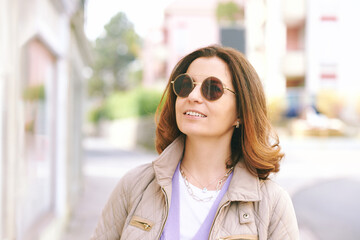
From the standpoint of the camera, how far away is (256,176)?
1.67m

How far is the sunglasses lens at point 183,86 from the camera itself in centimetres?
168

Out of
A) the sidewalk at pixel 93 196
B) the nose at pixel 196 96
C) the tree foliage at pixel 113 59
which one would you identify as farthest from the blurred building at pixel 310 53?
the tree foliage at pixel 113 59

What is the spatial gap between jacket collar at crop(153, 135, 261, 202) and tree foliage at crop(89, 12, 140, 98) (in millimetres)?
49656

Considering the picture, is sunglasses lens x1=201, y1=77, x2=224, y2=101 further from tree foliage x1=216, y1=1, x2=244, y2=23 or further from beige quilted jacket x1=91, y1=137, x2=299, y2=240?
tree foliage x1=216, y1=1, x2=244, y2=23

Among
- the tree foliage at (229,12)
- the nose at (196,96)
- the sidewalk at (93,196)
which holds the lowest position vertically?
the sidewalk at (93,196)

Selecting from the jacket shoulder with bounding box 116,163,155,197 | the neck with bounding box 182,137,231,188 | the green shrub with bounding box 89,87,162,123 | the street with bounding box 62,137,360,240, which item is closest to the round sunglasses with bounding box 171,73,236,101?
the neck with bounding box 182,137,231,188

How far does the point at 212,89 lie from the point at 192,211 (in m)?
0.45

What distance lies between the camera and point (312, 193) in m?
8.66

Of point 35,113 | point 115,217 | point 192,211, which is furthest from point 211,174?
point 35,113

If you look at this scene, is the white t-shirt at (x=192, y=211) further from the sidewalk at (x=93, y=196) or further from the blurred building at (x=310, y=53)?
the blurred building at (x=310, y=53)

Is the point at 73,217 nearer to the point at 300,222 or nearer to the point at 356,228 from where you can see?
the point at 300,222

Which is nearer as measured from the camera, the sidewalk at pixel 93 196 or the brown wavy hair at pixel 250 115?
the brown wavy hair at pixel 250 115

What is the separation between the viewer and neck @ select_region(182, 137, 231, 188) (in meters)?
1.74

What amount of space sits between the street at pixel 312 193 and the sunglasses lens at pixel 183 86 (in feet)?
4.08
